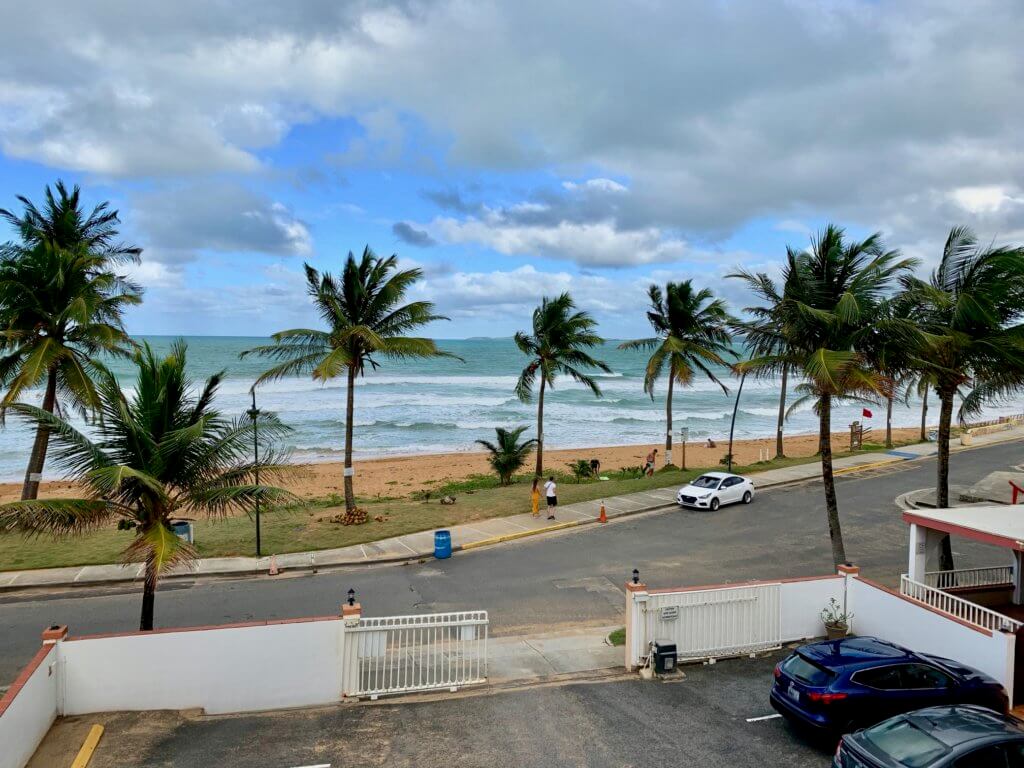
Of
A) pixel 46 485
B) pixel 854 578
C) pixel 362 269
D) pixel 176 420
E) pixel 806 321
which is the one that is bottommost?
pixel 46 485

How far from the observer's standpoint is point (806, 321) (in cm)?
1623

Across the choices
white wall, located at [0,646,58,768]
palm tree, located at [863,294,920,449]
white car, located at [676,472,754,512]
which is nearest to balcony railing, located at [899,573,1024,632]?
palm tree, located at [863,294,920,449]

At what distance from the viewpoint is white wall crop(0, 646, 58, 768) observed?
8055 millimetres

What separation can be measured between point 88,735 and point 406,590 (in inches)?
330

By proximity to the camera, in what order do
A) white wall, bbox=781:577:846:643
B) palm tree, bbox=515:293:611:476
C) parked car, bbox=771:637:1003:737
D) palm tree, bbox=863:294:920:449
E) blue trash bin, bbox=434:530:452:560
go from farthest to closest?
1. palm tree, bbox=515:293:611:476
2. blue trash bin, bbox=434:530:452:560
3. palm tree, bbox=863:294:920:449
4. white wall, bbox=781:577:846:643
5. parked car, bbox=771:637:1003:737

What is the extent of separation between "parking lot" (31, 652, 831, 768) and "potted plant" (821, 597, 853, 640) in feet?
9.05

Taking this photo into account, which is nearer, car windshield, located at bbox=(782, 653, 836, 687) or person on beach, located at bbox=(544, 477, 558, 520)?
car windshield, located at bbox=(782, 653, 836, 687)

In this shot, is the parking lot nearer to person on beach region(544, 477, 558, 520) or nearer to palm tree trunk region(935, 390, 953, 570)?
palm tree trunk region(935, 390, 953, 570)

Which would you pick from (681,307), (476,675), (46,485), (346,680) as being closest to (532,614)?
(476,675)

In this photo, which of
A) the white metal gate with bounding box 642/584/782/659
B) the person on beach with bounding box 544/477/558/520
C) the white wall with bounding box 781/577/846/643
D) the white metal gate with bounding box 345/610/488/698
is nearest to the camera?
the white metal gate with bounding box 345/610/488/698

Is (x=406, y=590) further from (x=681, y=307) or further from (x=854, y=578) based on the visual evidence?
(x=681, y=307)

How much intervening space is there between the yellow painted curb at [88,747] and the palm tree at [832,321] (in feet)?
48.0

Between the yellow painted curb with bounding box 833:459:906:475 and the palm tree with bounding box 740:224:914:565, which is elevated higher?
the palm tree with bounding box 740:224:914:565

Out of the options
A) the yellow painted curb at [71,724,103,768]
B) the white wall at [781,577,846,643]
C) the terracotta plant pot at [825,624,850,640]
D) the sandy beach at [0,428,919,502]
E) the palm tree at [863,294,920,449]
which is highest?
the palm tree at [863,294,920,449]
